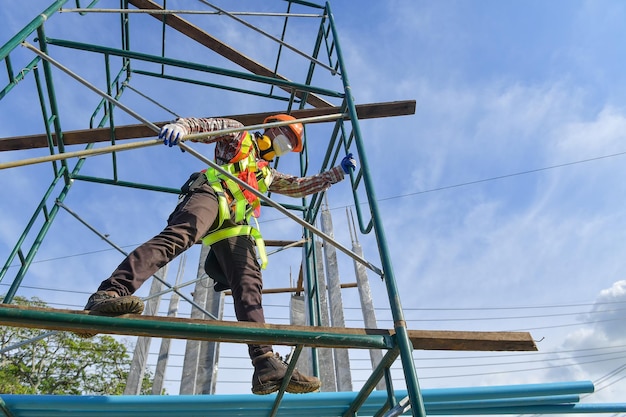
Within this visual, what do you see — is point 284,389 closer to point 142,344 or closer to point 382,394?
point 382,394

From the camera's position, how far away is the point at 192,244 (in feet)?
9.28

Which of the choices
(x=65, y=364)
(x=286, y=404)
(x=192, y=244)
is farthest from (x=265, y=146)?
(x=65, y=364)

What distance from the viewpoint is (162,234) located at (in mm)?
2746

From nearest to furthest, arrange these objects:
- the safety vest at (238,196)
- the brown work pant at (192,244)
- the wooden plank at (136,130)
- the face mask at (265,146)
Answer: the brown work pant at (192,244) → the safety vest at (238,196) → the face mask at (265,146) → the wooden plank at (136,130)

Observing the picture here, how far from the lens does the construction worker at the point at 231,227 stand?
8.26 ft

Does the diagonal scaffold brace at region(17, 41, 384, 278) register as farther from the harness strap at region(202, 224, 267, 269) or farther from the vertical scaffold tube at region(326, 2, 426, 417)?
the harness strap at region(202, 224, 267, 269)

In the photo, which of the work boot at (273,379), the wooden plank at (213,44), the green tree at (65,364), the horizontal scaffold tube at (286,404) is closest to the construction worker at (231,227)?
the work boot at (273,379)

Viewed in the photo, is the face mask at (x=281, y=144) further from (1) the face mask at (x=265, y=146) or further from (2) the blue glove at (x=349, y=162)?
(2) the blue glove at (x=349, y=162)

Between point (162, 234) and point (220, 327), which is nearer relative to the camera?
point (220, 327)

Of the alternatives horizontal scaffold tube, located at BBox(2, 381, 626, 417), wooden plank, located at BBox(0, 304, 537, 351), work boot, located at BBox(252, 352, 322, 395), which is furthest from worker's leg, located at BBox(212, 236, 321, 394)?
wooden plank, located at BBox(0, 304, 537, 351)

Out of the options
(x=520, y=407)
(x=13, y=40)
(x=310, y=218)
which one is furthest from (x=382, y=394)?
(x=13, y=40)

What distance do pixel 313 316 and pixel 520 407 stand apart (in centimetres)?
209

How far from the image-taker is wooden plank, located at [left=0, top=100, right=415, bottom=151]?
14.3 feet

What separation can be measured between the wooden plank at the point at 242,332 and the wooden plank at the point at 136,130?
8.03 feet
